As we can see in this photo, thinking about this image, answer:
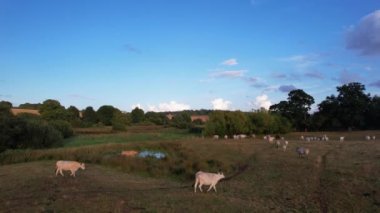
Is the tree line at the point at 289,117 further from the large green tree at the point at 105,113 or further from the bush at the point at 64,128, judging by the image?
the large green tree at the point at 105,113

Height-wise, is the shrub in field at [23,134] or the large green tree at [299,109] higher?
the large green tree at [299,109]

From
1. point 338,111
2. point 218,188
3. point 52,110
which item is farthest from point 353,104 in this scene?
point 218,188

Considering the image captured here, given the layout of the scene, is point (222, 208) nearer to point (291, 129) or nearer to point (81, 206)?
point (81, 206)

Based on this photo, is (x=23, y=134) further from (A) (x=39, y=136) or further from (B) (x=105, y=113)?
(B) (x=105, y=113)

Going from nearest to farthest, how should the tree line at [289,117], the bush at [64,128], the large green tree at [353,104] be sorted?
the bush at [64,128], the tree line at [289,117], the large green tree at [353,104]

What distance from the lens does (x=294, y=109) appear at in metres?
122

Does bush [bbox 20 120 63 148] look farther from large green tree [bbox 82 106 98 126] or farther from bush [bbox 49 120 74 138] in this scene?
large green tree [bbox 82 106 98 126]

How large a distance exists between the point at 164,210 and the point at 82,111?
6203 inches

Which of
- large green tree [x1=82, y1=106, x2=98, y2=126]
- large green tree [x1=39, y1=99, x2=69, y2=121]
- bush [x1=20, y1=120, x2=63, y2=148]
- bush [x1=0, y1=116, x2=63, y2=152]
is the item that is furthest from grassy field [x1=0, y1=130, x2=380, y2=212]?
large green tree [x1=82, y1=106, x2=98, y2=126]

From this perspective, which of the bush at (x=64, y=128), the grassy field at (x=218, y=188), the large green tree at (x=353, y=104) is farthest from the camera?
the large green tree at (x=353, y=104)

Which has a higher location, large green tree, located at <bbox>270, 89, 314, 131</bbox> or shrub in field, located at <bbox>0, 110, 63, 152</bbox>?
large green tree, located at <bbox>270, 89, 314, 131</bbox>

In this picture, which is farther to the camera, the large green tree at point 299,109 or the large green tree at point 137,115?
the large green tree at point 137,115

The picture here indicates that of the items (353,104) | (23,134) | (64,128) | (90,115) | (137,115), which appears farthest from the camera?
(137,115)

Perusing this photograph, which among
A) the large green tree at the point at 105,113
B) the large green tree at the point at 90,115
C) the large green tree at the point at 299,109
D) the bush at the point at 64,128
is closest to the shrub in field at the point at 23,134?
the bush at the point at 64,128
